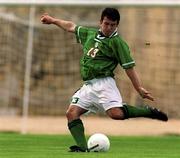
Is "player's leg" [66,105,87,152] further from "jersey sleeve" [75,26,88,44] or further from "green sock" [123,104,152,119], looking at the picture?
"jersey sleeve" [75,26,88,44]

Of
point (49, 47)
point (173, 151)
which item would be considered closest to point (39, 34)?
point (49, 47)

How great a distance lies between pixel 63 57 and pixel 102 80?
1075 centimetres

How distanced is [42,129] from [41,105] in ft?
4.01

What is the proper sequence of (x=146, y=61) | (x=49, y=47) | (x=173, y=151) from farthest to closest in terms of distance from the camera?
(x=49, y=47) < (x=146, y=61) < (x=173, y=151)

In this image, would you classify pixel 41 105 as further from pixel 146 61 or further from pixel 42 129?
pixel 146 61

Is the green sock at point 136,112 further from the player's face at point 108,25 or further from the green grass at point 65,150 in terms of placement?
the player's face at point 108,25

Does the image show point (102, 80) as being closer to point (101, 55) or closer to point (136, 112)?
point (101, 55)

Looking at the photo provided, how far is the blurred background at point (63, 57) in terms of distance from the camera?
1944 centimetres

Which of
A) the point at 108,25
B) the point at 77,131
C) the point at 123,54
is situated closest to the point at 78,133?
the point at 77,131

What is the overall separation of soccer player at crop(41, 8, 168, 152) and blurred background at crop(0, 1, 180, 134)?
709 centimetres

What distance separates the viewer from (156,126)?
20109 millimetres

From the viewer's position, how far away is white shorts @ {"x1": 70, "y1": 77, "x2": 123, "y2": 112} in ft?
37.1

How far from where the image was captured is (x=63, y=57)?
22078mm

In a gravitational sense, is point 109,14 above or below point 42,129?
above
